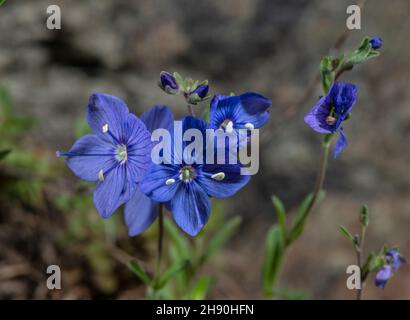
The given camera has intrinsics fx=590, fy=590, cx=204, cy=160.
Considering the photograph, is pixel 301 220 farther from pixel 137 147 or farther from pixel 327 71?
pixel 137 147

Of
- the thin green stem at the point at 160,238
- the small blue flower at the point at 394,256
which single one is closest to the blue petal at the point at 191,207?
the thin green stem at the point at 160,238

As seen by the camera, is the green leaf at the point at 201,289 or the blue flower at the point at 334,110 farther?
the green leaf at the point at 201,289

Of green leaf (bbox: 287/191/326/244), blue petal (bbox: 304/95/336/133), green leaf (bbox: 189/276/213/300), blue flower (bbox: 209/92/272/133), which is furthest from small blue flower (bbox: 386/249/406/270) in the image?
green leaf (bbox: 189/276/213/300)

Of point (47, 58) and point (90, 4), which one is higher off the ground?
point (90, 4)

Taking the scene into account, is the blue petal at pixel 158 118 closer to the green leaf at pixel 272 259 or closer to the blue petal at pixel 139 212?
the blue petal at pixel 139 212

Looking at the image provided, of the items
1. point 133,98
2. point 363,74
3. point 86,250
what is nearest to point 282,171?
point 363,74

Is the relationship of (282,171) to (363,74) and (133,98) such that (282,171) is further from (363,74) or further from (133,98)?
(133,98)
